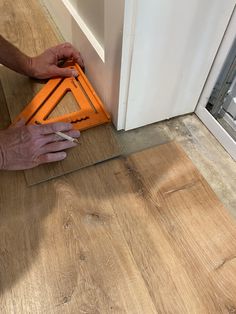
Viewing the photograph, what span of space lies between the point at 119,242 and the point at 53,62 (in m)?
0.62

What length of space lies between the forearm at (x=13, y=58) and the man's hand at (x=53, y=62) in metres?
0.01

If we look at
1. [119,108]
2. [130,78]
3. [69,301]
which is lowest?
[69,301]

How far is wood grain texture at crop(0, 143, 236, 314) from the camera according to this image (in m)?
0.60

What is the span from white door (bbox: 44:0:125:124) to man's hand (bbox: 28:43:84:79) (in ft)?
0.11

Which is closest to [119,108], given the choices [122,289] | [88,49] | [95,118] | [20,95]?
[95,118]

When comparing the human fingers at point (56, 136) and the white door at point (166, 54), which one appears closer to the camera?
the white door at point (166, 54)

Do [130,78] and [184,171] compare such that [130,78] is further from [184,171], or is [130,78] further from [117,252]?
[117,252]

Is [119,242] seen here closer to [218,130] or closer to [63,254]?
[63,254]

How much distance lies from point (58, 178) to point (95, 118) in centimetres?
21

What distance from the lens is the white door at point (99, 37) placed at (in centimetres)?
65

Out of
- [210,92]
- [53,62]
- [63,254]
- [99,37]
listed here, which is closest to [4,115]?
[53,62]

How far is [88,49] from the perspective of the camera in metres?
0.88

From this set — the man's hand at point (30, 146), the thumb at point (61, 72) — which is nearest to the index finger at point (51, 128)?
the man's hand at point (30, 146)

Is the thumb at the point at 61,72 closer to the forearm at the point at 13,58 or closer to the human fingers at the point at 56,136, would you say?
the forearm at the point at 13,58
